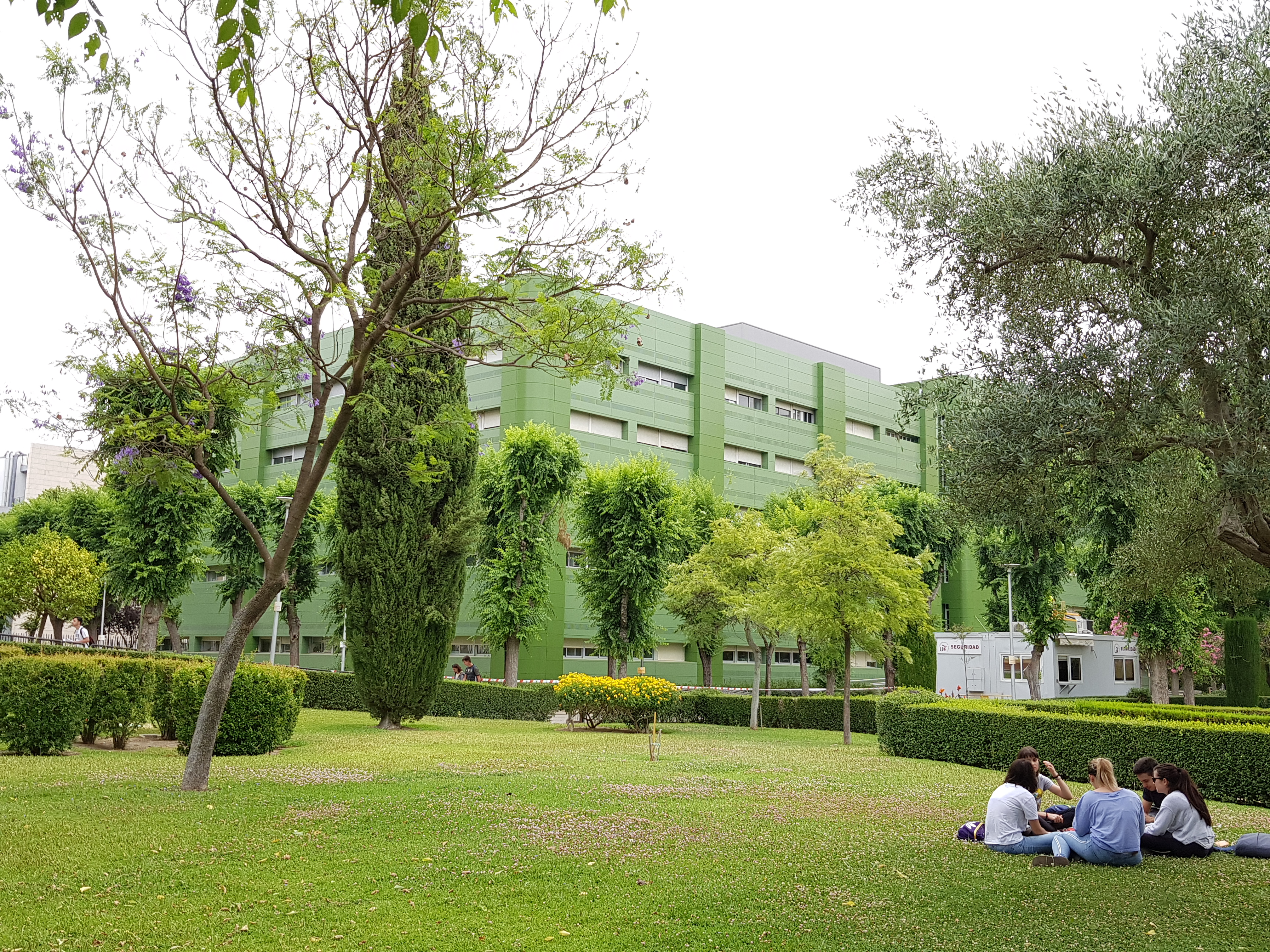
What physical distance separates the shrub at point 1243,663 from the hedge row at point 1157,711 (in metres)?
17.5

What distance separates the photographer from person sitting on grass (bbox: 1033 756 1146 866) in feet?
25.3

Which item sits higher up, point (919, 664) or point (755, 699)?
point (919, 664)

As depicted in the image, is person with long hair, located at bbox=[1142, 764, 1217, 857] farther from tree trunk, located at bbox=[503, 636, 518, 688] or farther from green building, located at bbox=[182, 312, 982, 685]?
green building, located at bbox=[182, 312, 982, 685]

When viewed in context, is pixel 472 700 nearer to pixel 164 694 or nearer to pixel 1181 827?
pixel 164 694

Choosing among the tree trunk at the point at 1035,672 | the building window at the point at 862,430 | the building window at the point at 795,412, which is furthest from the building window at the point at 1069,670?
the building window at the point at 795,412

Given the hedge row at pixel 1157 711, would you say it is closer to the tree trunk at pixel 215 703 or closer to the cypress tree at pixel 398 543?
the cypress tree at pixel 398 543

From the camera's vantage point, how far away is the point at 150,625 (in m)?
31.2

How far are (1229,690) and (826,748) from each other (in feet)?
80.7

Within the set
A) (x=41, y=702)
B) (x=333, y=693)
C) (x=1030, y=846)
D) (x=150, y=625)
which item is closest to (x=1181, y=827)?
(x=1030, y=846)

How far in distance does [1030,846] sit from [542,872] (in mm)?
4219

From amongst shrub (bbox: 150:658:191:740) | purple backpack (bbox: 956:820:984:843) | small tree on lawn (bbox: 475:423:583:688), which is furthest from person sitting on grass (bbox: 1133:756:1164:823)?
small tree on lawn (bbox: 475:423:583:688)

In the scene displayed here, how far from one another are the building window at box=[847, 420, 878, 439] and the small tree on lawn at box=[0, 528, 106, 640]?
124 feet

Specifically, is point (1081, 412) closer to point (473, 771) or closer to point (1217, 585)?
point (473, 771)

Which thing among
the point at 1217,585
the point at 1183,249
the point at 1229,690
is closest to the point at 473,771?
the point at 1183,249
